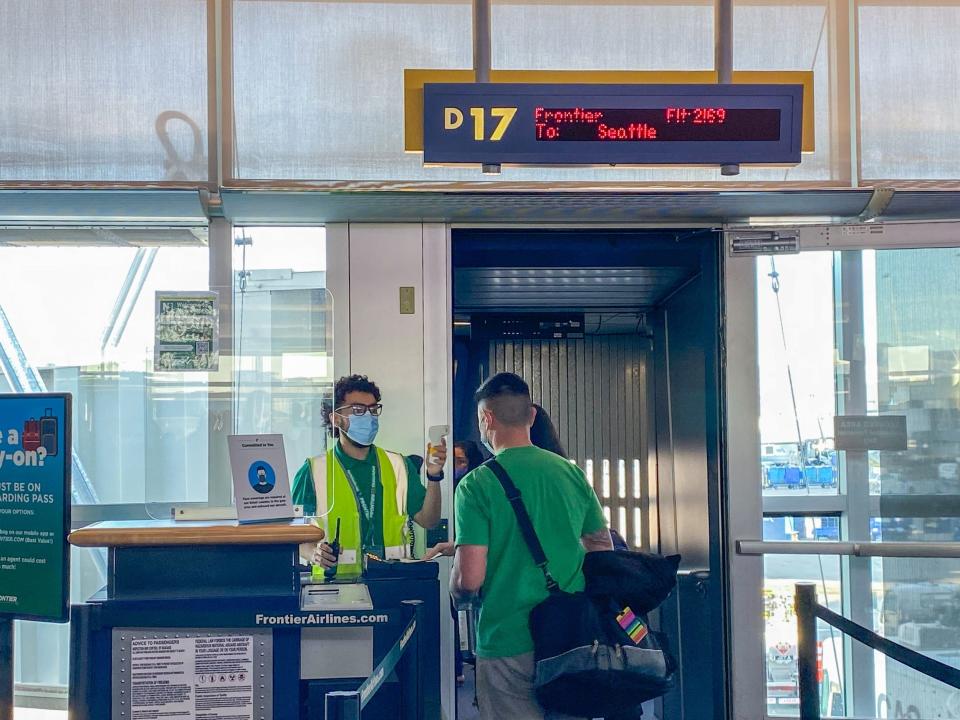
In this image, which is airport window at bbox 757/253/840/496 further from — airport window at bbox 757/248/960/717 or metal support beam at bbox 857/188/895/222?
metal support beam at bbox 857/188/895/222

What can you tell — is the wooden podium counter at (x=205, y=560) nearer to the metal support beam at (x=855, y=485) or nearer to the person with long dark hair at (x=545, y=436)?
the person with long dark hair at (x=545, y=436)

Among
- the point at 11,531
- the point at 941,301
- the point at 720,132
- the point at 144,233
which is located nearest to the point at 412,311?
the point at 144,233

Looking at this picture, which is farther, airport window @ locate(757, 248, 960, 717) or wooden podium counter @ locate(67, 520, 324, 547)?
airport window @ locate(757, 248, 960, 717)

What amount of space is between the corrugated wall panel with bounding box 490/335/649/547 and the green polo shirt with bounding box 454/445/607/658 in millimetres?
2851

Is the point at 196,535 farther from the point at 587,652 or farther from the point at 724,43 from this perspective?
the point at 724,43

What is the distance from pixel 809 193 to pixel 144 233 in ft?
8.55

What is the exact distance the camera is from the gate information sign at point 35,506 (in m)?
3.14

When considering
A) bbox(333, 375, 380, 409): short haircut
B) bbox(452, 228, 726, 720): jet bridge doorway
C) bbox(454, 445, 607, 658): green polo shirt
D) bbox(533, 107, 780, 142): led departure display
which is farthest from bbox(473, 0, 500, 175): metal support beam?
bbox(454, 445, 607, 658): green polo shirt

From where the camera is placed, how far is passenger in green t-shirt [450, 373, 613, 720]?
3.26 meters

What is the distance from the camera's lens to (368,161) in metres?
4.12

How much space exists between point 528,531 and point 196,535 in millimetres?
972

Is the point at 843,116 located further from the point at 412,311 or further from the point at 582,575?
the point at 582,575

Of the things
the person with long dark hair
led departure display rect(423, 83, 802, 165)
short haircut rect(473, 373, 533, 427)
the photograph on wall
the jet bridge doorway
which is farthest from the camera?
the person with long dark hair

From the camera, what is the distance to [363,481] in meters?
4.21
